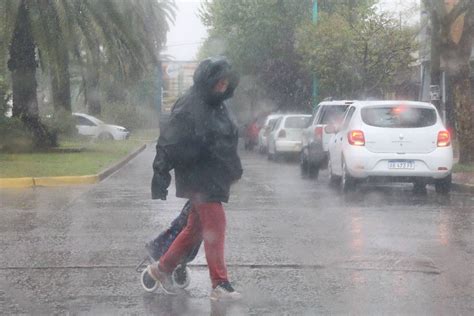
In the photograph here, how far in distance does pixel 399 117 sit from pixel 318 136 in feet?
14.9

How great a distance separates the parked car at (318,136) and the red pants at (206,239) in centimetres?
1252

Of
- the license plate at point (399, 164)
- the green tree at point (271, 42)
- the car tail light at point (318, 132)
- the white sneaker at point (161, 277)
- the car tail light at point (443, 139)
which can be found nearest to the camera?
the white sneaker at point (161, 277)

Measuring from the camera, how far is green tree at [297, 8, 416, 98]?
32688 millimetres

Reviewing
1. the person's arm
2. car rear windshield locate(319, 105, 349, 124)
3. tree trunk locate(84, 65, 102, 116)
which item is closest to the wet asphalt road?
the person's arm

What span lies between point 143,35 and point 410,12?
8571 millimetres

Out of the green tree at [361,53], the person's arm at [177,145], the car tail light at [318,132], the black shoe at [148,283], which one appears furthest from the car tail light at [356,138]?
the green tree at [361,53]

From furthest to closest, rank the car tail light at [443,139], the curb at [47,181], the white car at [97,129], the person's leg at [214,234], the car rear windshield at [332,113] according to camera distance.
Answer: the white car at [97,129] → the car rear windshield at [332,113] → the curb at [47,181] → the car tail light at [443,139] → the person's leg at [214,234]

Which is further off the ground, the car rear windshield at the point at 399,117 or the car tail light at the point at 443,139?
the car rear windshield at the point at 399,117

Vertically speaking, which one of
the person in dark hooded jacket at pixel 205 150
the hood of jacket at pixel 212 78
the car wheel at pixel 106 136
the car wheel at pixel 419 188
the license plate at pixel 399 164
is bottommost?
the car wheel at pixel 106 136

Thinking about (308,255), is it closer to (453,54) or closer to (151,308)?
(151,308)

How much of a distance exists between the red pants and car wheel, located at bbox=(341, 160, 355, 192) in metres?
8.70

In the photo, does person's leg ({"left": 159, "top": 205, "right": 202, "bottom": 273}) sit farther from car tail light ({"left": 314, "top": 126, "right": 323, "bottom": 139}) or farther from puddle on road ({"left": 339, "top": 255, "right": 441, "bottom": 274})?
car tail light ({"left": 314, "top": 126, "right": 323, "bottom": 139})

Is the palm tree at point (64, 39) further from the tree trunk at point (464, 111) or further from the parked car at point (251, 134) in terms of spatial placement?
the tree trunk at point (464, 111)

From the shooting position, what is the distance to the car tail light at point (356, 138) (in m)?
15.3
